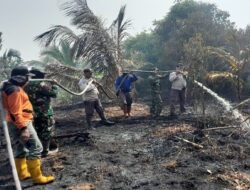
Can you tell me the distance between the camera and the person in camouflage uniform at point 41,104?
3.68 m

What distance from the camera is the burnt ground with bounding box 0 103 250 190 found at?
289 centimetres

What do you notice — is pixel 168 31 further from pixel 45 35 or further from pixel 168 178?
pixel 168 178

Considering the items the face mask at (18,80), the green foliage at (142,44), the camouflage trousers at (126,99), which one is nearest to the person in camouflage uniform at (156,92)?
the camouflage trousers at (126,99)

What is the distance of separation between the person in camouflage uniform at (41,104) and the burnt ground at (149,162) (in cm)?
54

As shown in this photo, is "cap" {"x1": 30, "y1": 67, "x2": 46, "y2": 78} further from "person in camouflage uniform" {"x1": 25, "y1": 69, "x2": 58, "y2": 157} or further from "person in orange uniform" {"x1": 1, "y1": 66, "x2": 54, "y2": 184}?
"person in orange uniform" {"x1": 1, "y1": 66, "x2": 54, "y2": 184}

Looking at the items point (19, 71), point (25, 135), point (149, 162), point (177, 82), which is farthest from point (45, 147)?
point (177, 82)

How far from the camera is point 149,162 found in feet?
11.8

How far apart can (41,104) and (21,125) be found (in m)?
1.15

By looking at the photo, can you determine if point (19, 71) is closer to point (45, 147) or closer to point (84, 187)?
point (45, 147)

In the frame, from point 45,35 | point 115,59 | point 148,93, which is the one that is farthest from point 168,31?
point 45,35

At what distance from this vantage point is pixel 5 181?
10.1 ft

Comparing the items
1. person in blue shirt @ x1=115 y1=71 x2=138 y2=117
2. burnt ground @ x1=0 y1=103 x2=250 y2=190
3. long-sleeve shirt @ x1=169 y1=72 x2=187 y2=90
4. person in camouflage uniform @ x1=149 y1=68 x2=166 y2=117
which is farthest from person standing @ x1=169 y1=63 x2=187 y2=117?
burnt ground @ x1=0 y1=103 x2=250 y2=190

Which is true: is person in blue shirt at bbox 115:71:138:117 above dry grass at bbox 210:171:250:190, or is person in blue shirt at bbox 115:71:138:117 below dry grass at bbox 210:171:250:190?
above

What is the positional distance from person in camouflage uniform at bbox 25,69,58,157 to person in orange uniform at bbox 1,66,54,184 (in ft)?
2.39
